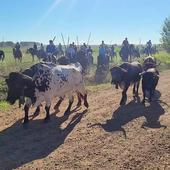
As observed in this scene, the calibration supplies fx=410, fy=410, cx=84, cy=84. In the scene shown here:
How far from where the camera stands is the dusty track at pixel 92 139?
9062 mm

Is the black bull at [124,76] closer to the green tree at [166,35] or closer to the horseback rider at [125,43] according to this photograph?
the horseback rider at [125,43]

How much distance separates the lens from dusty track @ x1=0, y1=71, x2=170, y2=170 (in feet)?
29.7

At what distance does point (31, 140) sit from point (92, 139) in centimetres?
165

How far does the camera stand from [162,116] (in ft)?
42.0

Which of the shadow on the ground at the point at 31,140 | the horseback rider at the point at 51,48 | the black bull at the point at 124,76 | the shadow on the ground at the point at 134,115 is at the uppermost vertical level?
the horseback rider at the point at 51,48

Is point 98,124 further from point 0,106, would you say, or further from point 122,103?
point 0,106

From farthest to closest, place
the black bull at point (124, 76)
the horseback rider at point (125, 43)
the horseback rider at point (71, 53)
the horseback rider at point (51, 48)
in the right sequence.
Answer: the horseback rider at point (125, 43) → the horseback rider at point (51, 48) → the horseback rider at point (71, 53) → the black bull at point (124, 76)

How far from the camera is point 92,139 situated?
10.7m

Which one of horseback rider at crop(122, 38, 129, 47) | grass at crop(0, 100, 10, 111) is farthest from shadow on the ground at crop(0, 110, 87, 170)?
horseback rider at crop(122, 38, 129, 47)

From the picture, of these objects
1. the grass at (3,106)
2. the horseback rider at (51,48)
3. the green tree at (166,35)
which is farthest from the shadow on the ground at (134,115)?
the green tree at (166,35)

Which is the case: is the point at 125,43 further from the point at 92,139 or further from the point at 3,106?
the point at 92,139

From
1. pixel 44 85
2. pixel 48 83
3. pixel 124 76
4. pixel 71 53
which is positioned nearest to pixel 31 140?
pixel 44 85

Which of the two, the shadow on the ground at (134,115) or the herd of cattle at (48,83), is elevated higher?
the herd of cattle at (48,83)

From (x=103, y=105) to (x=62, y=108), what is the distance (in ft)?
5.00
